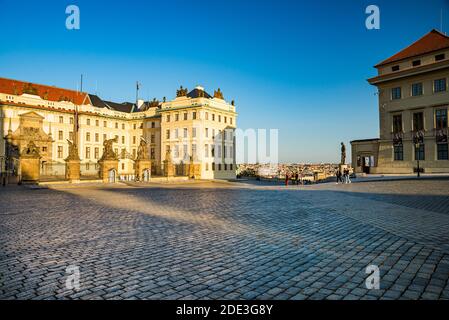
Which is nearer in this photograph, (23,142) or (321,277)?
(321,277)

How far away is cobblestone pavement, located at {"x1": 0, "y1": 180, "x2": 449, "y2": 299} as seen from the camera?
4.16 metres

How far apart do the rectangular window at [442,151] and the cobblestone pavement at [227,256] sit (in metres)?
25.8

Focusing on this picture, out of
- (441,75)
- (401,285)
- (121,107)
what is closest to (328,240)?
(401,285)

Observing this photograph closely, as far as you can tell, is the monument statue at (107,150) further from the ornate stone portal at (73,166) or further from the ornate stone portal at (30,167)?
the ornate stone portal at (30,167)

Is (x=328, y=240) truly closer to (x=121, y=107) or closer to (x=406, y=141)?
(x=406, y=141)

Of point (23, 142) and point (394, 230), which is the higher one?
point (23, 142)

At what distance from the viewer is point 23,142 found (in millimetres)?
48531

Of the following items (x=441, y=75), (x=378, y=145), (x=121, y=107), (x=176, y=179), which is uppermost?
(x=121, y=107)

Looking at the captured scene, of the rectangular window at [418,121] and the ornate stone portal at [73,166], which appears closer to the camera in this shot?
the ornate stone portal at [73,166]

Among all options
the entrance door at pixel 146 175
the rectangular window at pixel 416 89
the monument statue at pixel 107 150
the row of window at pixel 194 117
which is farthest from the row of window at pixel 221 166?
the rectangular window at pixel 416 89

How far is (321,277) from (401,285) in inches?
41.6

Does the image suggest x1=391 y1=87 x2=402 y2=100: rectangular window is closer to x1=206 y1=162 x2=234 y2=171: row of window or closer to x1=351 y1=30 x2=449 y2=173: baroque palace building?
x1=351 y1=30 x2=449 y2=173: baroque palace building

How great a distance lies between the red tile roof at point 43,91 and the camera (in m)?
52.6
